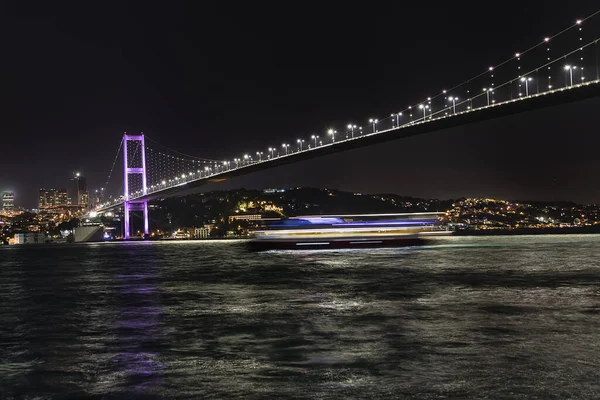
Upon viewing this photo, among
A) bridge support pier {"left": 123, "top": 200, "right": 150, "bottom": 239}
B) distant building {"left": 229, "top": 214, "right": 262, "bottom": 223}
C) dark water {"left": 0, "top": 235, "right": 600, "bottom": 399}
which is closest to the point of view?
dark water {"left": 0, "top": 235, "right": 600, "bottom": 399}

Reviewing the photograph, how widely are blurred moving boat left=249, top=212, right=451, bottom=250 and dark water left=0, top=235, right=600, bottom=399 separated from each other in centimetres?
1923

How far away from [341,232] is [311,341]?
1041 inches

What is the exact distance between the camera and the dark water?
474 centimetres

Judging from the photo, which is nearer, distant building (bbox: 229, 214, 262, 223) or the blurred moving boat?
the blurred moving boat

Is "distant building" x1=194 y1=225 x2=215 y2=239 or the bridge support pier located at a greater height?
the bridge support pier

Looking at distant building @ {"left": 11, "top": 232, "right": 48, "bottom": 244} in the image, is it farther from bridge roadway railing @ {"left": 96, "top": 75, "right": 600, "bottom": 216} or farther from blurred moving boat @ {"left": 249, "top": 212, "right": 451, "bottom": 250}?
blurred moving boat @ {"left": 249, "top": 212, "right": 451, "bottom": 250}

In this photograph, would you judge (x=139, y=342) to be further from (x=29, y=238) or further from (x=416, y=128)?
(x=29, y=238)

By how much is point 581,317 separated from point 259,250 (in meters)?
26.4

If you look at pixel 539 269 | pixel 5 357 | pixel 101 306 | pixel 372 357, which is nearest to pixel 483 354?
pixel 372 357

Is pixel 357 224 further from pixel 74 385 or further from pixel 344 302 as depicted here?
pixel 74 385

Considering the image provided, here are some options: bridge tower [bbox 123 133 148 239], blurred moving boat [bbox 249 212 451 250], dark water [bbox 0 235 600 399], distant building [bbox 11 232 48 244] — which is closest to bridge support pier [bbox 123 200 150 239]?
bridge tower [bbox 123 133 148 239]

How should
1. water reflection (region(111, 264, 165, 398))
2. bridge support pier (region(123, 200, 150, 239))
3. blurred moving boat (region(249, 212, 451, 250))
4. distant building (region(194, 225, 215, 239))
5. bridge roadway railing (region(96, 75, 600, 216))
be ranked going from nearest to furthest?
water reflection (region(111, 264, 165, 398))
bridge roadway railing (region(96, 75, 600, 216))
blurred moving boat (region(249, 212, 451, 250))
bridge support pier (region(123, 200, 150, 239))
distant building (region(194, 225, 215, 239))

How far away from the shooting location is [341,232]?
33.1 metres

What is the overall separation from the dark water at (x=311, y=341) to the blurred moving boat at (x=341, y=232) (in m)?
19.2
